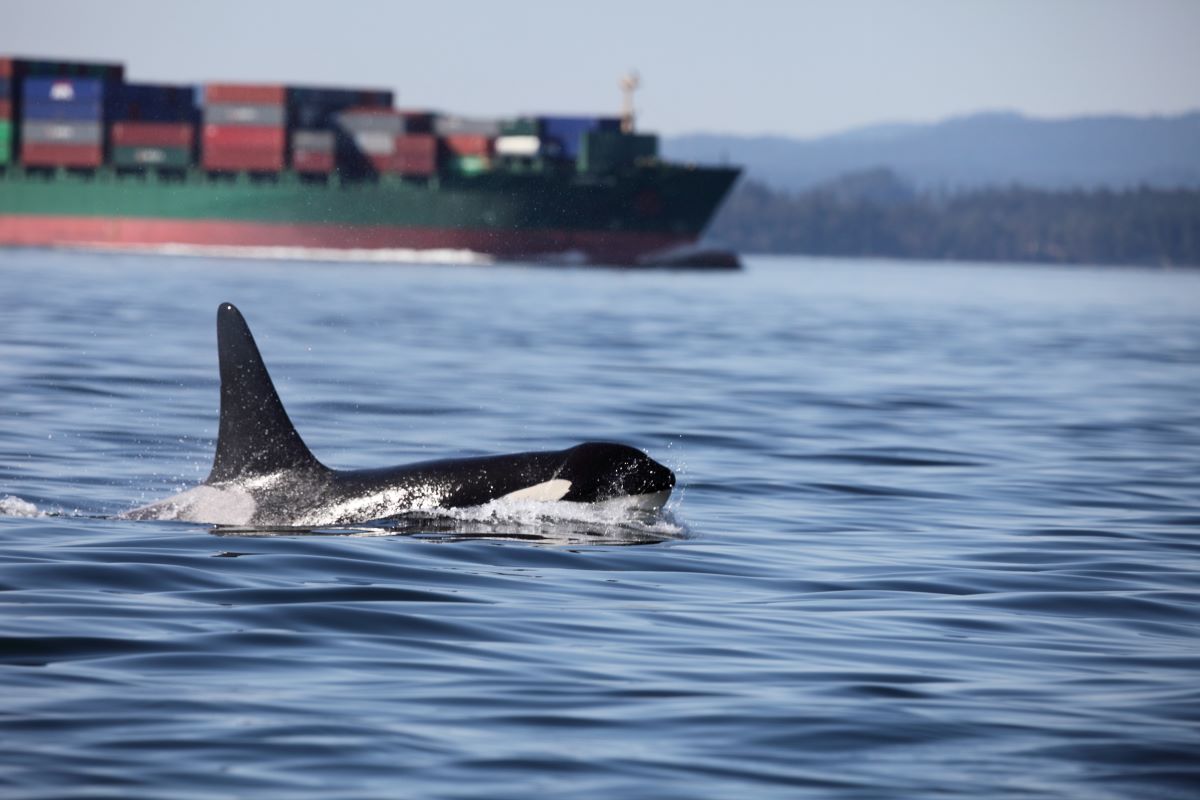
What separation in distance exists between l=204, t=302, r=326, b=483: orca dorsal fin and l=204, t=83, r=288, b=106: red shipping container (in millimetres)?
96496

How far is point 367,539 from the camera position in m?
12.4

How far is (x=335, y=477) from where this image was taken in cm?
1314

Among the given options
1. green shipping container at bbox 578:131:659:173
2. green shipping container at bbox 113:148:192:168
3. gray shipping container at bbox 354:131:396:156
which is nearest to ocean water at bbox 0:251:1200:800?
gray shipping container at bbox 354:131:396:156

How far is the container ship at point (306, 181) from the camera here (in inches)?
4139

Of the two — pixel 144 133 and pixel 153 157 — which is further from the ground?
pixel 144 133

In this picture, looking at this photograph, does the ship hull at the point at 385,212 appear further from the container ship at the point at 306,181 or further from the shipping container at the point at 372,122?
the shipping container at the point at 372,122

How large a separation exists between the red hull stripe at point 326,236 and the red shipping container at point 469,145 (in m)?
5.53

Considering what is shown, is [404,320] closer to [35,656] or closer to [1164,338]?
[1164,338]

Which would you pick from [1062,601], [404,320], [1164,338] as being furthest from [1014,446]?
[1164,338]

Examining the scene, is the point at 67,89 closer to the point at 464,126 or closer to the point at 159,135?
the point at 159,135

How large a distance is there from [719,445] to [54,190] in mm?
94836

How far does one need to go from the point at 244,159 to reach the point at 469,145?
14080mm

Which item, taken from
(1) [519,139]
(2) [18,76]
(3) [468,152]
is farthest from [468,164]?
(2) [18,76]

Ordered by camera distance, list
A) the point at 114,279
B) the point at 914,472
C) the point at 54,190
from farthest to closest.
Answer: the point at 54,190 < the point at 114,279 < the point at 914,472
